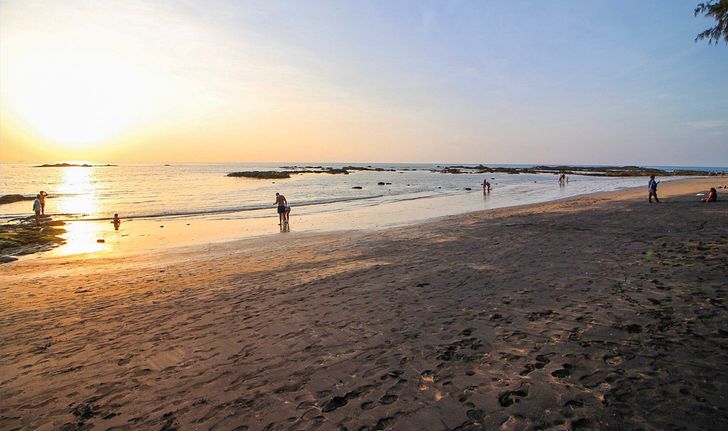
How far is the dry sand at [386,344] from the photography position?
13.7ft

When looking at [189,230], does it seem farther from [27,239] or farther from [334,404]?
[334,404]

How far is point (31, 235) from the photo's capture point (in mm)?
19953

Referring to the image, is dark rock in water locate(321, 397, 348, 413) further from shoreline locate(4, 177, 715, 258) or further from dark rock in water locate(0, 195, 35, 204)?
dark rock in water locate(0, 195, 35, 204)

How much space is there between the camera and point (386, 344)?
586cm

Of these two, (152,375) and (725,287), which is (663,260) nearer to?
(725,287)

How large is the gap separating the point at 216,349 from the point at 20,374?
2.88 metres

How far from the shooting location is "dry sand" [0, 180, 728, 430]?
4188 millimetres

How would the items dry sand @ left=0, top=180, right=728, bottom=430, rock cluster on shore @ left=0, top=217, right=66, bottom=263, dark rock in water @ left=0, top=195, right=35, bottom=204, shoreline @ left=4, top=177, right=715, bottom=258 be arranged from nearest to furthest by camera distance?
dry sand @ left=0, top=180, right=728, bottom=430 < rock cluster on shore @ left=0, top=217, right=66, bottom=263 < shoreline @ left=4, top=177, right=715, bottom=258 < dark rock in water @ left=0, top=195, right=35, bottom=204

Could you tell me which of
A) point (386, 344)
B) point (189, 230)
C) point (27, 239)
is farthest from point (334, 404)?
point (27, 239)

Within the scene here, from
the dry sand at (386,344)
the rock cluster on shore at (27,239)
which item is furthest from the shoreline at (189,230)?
the dry sand at (386,344)

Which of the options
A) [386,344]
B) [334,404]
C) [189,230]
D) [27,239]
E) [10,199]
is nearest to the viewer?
[334,404]

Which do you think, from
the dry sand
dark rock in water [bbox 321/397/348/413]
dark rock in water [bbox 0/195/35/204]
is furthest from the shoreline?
dark rock in water [bbox 0/195/35/204]

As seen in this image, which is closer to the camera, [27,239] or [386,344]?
[386,344]

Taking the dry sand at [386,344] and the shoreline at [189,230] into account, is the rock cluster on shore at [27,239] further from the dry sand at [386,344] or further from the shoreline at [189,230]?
the dry sand at [386,344]
